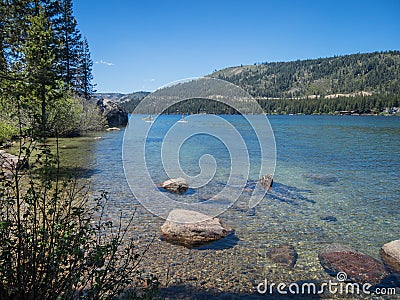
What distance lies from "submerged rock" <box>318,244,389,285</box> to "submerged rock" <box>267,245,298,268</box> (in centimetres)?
63

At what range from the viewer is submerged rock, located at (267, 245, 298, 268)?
22.3ft

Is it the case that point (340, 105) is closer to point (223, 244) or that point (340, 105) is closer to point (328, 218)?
point (328, 218)

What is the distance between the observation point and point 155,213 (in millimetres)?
9852

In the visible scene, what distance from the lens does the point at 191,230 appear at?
7.72 meters

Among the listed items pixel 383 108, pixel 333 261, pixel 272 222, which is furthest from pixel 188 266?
pixel 383 108

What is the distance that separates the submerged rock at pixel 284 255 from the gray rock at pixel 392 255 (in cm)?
206

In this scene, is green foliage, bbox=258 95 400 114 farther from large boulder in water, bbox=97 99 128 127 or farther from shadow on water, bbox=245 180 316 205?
shadow on water, bbox=245 180 316 205

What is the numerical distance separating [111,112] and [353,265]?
5290 cm

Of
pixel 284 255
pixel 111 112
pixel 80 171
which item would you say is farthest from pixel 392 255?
pixel 111 112

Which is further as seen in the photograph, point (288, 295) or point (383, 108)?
point (383, 108)

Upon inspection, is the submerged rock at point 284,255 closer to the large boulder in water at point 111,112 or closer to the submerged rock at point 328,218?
the submerged rock at point 328,218

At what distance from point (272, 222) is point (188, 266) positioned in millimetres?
3957

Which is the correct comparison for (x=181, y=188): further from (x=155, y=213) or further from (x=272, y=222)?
(x=272, y=222)

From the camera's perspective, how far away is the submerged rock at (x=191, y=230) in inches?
299
